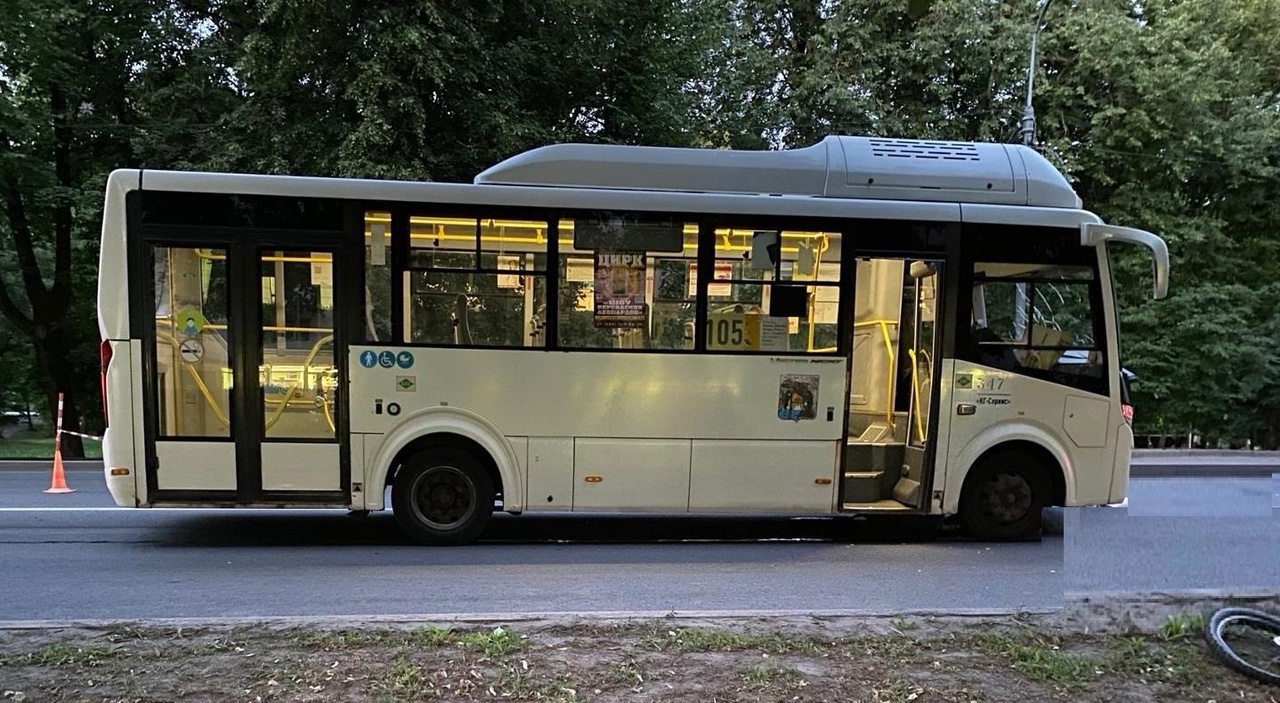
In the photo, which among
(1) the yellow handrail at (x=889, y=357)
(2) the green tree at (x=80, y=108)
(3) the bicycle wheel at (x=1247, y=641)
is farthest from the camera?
(2) the green tree at (x=80, y=108)

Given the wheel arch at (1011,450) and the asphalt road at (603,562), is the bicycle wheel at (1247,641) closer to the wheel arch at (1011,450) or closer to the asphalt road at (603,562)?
the asphalt road at (603,562)

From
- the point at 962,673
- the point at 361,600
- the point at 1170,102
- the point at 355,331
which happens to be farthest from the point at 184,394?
the point at 1170,102

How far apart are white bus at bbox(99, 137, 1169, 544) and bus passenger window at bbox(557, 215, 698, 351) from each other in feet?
0.06

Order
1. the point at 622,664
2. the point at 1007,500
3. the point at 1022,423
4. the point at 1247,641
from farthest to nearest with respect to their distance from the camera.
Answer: the point at 1007,500 → the point at 1022,423 → the point at 1247,641 → the point at 622,664

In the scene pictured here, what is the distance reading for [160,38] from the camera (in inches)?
512

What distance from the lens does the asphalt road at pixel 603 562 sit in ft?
15.2

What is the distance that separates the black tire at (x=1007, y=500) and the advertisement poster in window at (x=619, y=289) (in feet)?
11.4

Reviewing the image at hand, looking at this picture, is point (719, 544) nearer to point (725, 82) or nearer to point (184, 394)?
point (184, 394)

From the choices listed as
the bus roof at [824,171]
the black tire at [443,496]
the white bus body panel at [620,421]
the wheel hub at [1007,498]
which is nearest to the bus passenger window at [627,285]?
the white bus body panel at [620,421]

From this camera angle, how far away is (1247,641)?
12.9 ft

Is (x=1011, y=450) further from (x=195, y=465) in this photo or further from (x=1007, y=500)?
(x=195, y=465)

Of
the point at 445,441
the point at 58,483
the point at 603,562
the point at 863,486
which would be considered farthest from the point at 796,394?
the point at 58,483

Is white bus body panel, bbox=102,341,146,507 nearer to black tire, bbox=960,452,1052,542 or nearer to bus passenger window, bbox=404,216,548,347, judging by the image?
bus passenger window, bbox=404,216,548,347

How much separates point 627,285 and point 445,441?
206 centimetres
